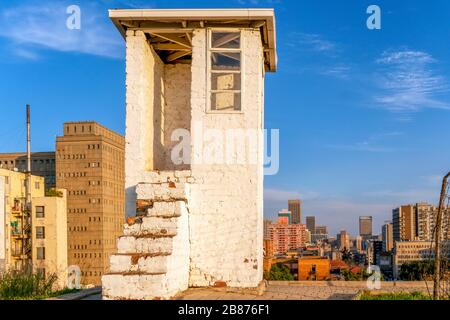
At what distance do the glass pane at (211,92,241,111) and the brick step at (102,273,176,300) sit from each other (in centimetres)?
382

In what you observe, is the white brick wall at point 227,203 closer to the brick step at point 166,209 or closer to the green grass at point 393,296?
the brick step at point 166,209

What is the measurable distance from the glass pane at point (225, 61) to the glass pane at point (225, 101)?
525mm

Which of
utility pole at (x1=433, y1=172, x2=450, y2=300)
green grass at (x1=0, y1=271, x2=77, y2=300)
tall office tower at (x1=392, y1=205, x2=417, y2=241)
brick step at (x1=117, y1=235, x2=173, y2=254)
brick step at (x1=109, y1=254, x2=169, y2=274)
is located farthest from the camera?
tall office tower at (x1=392, y1=205, x2=417, y2=241)

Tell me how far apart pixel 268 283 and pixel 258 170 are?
9.75ft

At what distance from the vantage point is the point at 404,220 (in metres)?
152

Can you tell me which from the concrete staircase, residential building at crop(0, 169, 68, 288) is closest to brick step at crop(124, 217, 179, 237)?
the concrete staircase

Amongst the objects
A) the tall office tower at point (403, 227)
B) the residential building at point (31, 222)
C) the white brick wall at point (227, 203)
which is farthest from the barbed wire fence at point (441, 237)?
the tall office tower at point (403, 227)

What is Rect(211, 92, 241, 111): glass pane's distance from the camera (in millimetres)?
11031

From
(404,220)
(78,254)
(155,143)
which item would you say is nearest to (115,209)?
(78,254)

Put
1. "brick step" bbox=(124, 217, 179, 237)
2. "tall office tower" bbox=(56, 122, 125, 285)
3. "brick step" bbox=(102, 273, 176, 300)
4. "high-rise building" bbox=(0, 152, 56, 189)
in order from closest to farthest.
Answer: "brick step" bbox=(102, 273, 176, 300), "brick step" bbox=(124, 217, 179, 237), "tall office tower" bbox=(56, 122, 125, 285), "high-rise building" bbox=(0, 152, 56, 189)

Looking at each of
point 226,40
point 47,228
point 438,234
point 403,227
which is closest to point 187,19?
point 226,40

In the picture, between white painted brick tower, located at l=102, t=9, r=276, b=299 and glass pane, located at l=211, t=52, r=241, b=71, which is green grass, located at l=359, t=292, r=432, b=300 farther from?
glass pane, located at l=211, t=52, r=241, b=71

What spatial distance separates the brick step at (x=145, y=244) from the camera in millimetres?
9344
